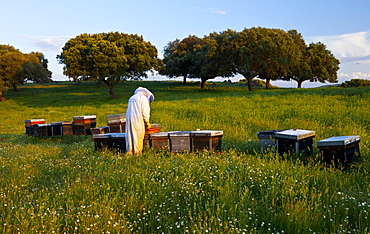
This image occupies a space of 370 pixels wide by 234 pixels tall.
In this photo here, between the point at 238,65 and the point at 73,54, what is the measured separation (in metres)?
24.3

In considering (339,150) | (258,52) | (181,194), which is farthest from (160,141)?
(258,52)

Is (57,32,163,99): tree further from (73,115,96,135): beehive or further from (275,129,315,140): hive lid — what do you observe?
(275,129,315,140): hive lid

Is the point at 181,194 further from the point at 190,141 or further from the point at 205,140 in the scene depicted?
the point at 190,141

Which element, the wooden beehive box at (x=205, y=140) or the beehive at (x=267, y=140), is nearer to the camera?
the wooden beehive box at (x=205, y=140)

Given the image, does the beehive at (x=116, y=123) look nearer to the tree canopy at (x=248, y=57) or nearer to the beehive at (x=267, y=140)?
the beehive at (x=267, y=140)

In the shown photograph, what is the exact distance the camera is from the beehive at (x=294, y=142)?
8.84 m

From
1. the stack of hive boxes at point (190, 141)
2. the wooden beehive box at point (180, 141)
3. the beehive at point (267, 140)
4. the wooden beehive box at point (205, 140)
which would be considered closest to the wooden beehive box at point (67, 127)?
the stack of hive boxes at point (190, 141)

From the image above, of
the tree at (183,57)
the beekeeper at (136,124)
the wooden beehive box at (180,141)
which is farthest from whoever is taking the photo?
the tree at (183,57)

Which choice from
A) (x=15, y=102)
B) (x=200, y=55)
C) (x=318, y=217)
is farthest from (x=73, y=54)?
(x=318, y=217)

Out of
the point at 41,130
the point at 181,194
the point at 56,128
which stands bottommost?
the point at 181,194

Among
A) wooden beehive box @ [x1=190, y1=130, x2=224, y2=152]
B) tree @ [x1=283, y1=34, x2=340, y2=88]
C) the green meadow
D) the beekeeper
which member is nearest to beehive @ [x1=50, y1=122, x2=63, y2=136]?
the green meadow

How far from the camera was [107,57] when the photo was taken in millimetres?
38438

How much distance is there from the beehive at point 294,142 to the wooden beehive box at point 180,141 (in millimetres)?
2926

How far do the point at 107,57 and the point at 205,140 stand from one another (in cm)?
3192
